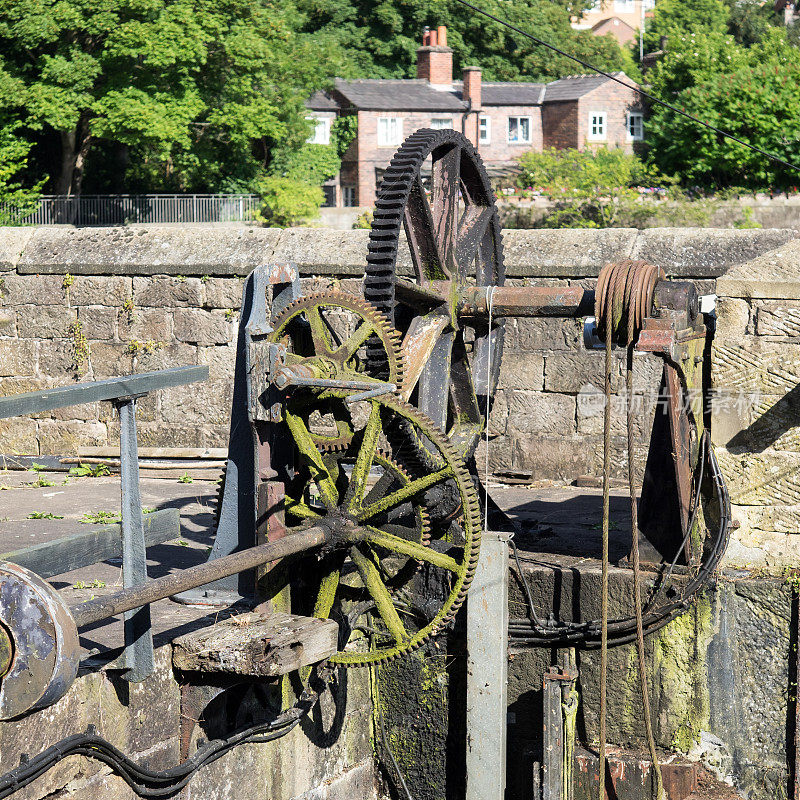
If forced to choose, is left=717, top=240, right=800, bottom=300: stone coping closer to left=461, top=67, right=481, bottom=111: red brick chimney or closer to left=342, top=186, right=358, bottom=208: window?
left=342, top=186, right=358, bottom=208: window

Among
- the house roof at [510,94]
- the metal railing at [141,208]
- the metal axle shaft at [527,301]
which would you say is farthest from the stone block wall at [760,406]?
the house roof at [510,94]

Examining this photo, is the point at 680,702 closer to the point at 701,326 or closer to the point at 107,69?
the point at 701,326

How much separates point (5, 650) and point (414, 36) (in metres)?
53.1

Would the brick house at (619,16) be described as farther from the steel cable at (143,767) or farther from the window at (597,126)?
the steel cable at (143,767)

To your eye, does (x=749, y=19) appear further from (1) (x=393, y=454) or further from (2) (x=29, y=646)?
(2) (x=29, y=646)

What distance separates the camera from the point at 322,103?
47812 mm

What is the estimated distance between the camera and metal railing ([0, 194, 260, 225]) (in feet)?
97.0

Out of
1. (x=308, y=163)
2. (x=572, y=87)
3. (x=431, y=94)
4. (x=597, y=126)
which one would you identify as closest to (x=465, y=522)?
(x=308, y=163)

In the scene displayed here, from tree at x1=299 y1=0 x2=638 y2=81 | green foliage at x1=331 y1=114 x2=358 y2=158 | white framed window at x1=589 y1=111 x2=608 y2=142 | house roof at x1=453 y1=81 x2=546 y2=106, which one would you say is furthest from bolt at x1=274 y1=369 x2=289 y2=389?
white framed window at x1=589 y1=111 x2=608 y2=142

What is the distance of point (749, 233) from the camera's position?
7969 millimetres

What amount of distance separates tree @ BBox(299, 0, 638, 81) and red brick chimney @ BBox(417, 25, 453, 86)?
178 cm

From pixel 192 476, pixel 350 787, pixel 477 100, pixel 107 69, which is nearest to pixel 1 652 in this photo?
pixel 350 787

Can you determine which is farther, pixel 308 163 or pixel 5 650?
pixel 308 163

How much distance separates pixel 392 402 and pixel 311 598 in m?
1.07
